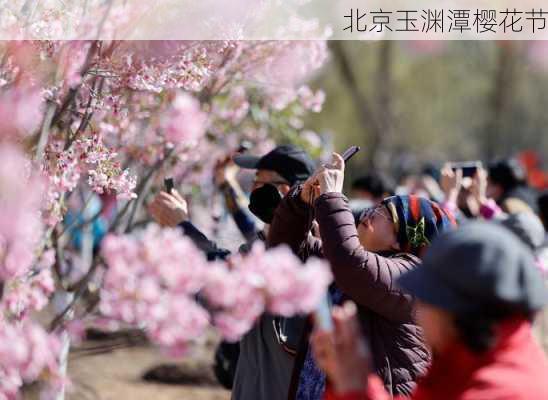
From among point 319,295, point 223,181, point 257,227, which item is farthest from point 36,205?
point 223,181

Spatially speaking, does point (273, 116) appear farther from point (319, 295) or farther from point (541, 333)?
point (319, 295)

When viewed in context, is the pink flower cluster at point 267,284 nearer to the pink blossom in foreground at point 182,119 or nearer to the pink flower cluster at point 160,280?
the pink flower cluster at point 160,280

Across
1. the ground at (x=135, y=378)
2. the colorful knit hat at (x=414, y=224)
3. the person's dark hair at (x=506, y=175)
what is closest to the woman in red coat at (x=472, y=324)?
the colorful knit hat at (x=414, y=224)

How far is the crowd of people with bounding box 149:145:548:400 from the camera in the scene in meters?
1.89

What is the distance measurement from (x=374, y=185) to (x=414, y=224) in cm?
467

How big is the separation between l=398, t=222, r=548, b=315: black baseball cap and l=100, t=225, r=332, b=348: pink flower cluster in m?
0.27

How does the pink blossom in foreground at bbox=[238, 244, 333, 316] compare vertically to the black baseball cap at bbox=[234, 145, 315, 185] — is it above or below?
below

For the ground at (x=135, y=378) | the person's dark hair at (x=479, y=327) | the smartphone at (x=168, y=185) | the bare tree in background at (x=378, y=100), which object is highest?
the bare tree in background at (x=378, y=100)

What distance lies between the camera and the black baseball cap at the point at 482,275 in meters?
1.83

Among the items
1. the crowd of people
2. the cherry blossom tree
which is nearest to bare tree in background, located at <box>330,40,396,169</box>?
the cherry blossom tree

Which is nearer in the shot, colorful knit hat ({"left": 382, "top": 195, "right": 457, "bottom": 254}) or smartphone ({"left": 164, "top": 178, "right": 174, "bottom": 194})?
colorful knit hat ({"left": 382, "top": 195, "right": 457, "bottom": 254})

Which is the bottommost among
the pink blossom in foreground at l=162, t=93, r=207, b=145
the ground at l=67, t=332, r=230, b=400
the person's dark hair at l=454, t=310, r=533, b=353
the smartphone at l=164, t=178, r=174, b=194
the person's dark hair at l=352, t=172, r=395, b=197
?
the ground at l=67, t=332, r=230, b=400

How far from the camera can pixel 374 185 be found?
7605mm

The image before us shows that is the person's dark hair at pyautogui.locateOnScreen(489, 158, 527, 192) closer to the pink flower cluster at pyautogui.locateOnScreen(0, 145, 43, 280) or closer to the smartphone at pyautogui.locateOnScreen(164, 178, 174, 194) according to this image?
the smartphone at pyautogui.locateOnScreen(164, 178, 174, 194)
